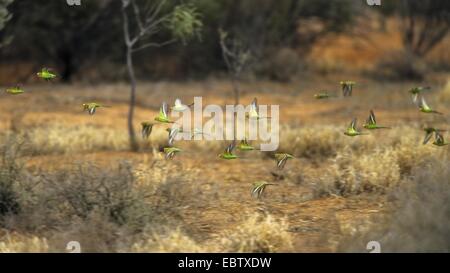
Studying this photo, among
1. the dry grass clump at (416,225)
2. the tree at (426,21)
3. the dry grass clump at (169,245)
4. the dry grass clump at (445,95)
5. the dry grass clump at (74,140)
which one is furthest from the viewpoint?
the tree at (426,21)

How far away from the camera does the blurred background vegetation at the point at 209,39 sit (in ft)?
57.7

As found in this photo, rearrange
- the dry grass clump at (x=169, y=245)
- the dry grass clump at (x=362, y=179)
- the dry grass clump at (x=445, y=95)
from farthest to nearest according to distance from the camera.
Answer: the dry grass clump at (x=445, y=95)
the dry grass clump at (x=362, y=179)
the dry grass clump at (x=169, y=245)

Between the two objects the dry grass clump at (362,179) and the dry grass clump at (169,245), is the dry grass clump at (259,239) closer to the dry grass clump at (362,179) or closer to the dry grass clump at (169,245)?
the dry grass clump at (169,245)

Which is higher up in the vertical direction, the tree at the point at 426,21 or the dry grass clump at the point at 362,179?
the tree at the point at 426,21

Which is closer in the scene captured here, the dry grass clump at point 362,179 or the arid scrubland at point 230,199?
the arid scrubland at point 230,199

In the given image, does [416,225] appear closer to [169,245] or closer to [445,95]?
[169,245]

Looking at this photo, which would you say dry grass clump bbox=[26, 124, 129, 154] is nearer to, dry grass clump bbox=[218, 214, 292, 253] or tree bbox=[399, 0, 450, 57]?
dry grass clump bbox=[218, 214, 292, 253]

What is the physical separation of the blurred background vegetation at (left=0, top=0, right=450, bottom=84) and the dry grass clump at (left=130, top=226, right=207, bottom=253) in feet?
40.8

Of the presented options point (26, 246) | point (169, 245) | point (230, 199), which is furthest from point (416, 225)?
point (26, 246)

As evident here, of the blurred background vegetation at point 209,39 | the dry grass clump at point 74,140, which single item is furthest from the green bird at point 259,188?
the blurred background vegetation at point 209,39

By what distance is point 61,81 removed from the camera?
17.9 metres

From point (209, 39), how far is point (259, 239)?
14.0 metres

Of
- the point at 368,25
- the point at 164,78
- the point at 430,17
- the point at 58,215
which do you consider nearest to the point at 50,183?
the point at 58,215
